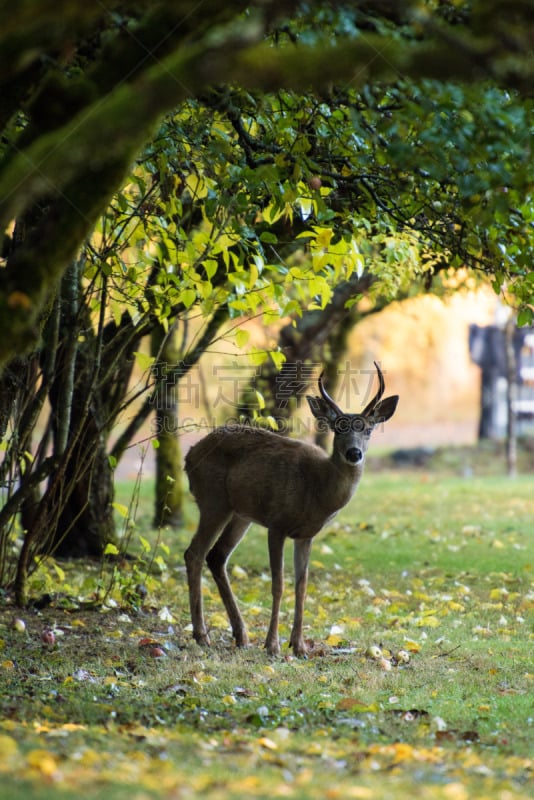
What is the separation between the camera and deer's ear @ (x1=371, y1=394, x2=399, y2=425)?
26.7ft

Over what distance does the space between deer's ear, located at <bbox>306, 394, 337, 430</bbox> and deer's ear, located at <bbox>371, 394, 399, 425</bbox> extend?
0.33 meters

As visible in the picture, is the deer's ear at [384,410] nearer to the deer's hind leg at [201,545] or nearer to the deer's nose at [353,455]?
the deer's nose at [353,455]

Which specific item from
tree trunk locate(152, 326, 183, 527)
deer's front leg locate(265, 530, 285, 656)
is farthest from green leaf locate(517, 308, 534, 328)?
tree trunk locate(152, 326, 183, 527)

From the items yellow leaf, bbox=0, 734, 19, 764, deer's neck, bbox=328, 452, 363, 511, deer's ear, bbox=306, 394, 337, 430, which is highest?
deer's ear, bbox=306, 394, 337, 430

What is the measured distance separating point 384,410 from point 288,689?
8.80 ft

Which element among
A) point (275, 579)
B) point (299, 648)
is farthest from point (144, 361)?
point (299, 648)

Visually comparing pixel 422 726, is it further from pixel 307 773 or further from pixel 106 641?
pixel 106 641

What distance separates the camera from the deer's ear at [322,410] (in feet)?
26.3

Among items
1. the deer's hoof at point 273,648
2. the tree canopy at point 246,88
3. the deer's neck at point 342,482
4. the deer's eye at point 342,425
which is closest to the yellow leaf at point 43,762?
the tree canopy at point 246,88

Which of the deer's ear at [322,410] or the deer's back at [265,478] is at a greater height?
the deer's ear at [322,410]

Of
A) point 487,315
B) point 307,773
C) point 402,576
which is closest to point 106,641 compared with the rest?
point 307,773

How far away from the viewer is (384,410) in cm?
832

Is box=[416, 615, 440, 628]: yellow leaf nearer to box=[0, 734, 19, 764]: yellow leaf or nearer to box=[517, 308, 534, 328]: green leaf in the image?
box=[517, 308, 534, 328]: green leaf

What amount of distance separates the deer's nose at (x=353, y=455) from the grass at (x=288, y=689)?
1424 millimetres
